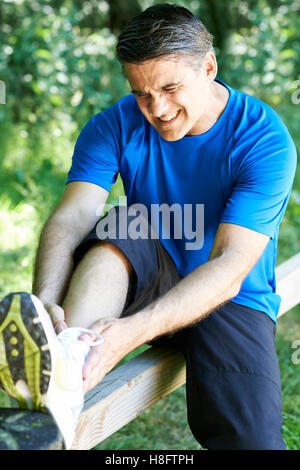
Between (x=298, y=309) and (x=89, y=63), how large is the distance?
100 inches

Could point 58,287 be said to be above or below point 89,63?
above

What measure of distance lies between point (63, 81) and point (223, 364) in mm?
3341

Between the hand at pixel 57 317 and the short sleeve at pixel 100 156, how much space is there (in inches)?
23.6

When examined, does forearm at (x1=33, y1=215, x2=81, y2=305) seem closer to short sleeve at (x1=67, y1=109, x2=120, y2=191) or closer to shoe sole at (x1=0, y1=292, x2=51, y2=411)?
short sleeve at (x1=67, y1=109, x2=120, y2=191)

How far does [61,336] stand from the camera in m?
1.33

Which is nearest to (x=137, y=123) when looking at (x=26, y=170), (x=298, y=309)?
(x=298, y=309)

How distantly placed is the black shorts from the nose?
304 mm

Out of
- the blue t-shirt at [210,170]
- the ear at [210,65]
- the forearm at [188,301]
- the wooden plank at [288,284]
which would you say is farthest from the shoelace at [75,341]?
the wooden plank at [288,284]

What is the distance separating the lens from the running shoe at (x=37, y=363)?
1214mm

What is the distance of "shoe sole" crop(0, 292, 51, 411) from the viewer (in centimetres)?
121

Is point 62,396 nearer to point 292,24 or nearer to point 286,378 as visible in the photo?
point 286,378

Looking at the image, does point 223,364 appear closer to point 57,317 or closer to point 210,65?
point 57,317

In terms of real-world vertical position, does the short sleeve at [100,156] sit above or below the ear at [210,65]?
below

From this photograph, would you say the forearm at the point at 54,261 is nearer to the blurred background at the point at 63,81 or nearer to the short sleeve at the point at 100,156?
the short sleeve at the point at 100,156
